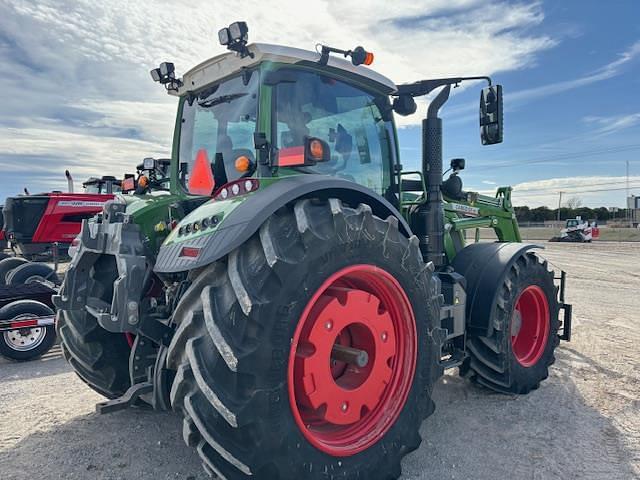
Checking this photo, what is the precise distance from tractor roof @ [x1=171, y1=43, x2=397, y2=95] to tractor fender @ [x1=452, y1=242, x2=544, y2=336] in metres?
1.66

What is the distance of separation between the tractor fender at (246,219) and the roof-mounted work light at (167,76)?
5.66ft

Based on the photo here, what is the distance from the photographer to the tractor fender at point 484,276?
4.12 meters

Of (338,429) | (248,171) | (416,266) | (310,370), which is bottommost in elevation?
(338,429)

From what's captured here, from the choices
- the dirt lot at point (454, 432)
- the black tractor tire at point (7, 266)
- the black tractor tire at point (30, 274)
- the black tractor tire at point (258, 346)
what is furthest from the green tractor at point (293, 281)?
the black tractor tire at point (7, 266)

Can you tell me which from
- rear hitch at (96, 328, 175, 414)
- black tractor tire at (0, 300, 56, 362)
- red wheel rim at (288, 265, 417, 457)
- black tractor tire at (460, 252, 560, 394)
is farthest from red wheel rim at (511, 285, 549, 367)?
black tractor tire at (0, 300, 56, 362)

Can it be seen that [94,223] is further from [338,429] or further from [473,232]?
[473,232]

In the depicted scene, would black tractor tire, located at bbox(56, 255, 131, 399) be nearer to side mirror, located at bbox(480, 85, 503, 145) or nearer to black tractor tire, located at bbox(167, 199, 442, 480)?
black tractor tire, located at bbox(167, 199, 442, 480)

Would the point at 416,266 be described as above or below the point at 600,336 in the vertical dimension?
above

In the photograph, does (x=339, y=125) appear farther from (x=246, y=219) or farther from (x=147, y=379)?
(x=147, y=379)

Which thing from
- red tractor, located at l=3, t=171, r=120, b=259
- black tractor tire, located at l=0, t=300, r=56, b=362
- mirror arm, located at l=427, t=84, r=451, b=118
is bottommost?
black tractor tire, located at l=0, t=300, r=56, b=362

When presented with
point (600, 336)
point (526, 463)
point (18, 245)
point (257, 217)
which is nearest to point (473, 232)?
point (600, 336)

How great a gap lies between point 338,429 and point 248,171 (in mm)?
1664

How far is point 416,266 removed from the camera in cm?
304

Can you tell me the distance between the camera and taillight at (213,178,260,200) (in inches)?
108
